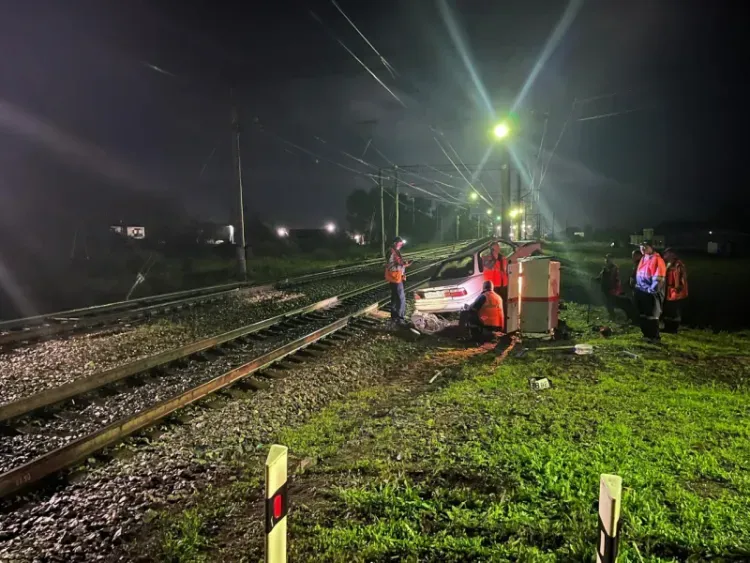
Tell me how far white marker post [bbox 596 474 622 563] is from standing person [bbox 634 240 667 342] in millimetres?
8985

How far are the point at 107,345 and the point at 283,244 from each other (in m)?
43.0

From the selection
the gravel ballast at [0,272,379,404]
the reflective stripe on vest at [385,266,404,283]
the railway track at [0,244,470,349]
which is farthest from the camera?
the reflective stripe on vest at [385,266,404,283]

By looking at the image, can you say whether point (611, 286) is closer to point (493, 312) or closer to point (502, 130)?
point (493, 312)

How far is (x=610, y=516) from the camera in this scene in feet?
7.82

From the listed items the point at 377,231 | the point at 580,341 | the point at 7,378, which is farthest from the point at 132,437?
the point at 377,231

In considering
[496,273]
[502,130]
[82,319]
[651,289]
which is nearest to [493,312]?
[496,273]

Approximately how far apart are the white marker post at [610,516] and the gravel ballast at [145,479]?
10.0ft

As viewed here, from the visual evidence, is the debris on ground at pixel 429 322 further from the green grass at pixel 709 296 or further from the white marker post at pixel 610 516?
the white marker post at pixel 610 516

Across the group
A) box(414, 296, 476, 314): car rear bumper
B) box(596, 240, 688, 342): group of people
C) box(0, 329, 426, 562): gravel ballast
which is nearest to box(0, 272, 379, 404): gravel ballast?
box(0, 329, 426, 562): gravel ballast

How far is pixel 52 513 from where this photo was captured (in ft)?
13.6

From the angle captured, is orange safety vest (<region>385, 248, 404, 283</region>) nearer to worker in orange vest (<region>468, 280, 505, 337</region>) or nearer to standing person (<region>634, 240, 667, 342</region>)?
worker in orange vest (<region>468, 280, 505, 337</region>)

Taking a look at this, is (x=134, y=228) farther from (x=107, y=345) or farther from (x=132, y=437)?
(x=132, y=437)

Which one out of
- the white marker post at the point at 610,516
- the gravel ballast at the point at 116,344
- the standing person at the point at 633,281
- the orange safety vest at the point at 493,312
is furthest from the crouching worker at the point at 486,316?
the white marker post at the point at 610,516

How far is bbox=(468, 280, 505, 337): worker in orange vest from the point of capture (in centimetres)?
1083
